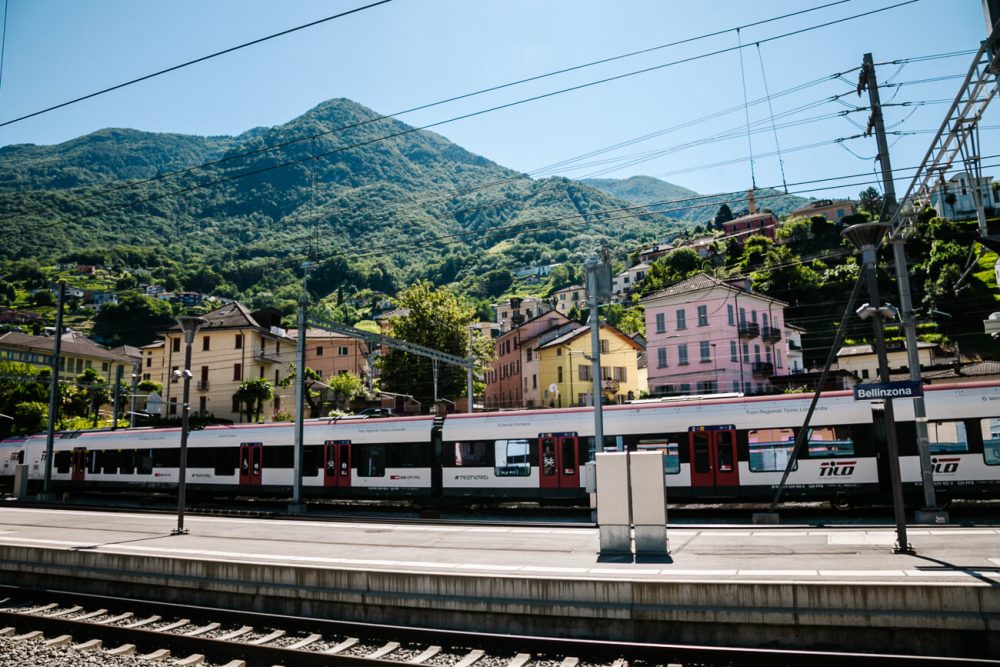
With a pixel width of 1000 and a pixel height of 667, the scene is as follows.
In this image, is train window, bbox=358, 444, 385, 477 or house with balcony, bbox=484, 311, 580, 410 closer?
train window, bbox=358, 444, 385, 477

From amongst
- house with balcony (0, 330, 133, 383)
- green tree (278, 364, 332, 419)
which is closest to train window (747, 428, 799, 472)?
green tree (278, 364, 332, 419)

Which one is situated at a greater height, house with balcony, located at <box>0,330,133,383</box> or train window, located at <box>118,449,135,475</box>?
house with balcony, located at <box>0,330,133,383</box>

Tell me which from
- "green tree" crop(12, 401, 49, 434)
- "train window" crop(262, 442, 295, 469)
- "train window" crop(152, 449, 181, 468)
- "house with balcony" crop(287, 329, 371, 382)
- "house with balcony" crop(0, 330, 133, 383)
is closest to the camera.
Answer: "train window" crop(262, 442, 295, 469)

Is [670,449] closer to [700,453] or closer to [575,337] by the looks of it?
[700,453]

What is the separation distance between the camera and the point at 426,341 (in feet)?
188

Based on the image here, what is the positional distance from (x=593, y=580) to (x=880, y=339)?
732cm

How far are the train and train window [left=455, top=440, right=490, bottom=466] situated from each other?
0.04m

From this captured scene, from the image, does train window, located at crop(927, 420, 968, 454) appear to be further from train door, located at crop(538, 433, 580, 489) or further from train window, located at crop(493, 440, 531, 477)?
train window, located at crop(493, 440, 531, 477)

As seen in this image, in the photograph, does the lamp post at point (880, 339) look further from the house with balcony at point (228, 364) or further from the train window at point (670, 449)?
the house with balcony at point (228, 364)

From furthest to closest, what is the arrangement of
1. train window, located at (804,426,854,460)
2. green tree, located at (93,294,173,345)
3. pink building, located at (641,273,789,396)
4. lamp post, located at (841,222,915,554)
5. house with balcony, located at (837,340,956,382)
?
1. green tree, located at (93,294,173,345)
2. house with balcony, located at (837,340,956,382)
3. pink building, located at (641,273,789,396)
4. train window, located at (804,426,854,460)
5. lamp post, located at (841,222,915,554)

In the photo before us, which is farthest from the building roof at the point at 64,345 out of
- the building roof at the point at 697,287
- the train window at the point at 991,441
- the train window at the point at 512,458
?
the train window at the point at 991,441

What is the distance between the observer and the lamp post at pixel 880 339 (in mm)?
11859

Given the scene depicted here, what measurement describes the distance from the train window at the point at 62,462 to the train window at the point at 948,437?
36.2m

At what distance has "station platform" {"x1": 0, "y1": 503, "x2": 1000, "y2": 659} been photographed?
27.5ft
